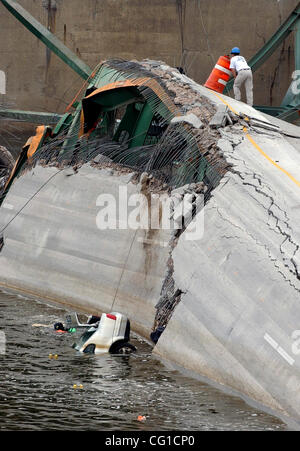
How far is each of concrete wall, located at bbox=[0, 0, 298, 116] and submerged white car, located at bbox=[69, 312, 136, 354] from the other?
1585 centimetres

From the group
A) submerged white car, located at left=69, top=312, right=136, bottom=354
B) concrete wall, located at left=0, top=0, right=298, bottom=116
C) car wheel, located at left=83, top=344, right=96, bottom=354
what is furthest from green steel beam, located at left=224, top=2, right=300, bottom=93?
car wheel, located at left=83, top=344, right=96, bottom=354

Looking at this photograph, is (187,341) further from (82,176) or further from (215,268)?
(82,176)

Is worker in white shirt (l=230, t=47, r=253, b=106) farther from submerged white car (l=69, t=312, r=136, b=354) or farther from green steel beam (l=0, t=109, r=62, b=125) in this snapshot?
submerged white car (l=69, t=312, r=136, b=354)

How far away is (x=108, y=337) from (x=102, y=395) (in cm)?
202

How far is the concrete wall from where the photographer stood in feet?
87.3

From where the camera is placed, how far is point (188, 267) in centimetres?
1175

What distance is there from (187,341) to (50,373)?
1758mm

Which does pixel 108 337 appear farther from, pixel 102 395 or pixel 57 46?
pixel 57 46

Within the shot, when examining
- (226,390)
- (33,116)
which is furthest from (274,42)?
(226,390)

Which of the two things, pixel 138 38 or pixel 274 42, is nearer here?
pixel 274 42

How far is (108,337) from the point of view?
472 inches

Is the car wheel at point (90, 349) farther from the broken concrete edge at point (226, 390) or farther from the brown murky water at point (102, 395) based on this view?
the broken concrete edge at point (226, 390)

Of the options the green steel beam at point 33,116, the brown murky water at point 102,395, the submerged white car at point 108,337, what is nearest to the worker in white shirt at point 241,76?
the green steel beam at point 33,116

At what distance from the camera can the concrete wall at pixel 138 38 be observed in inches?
1048
